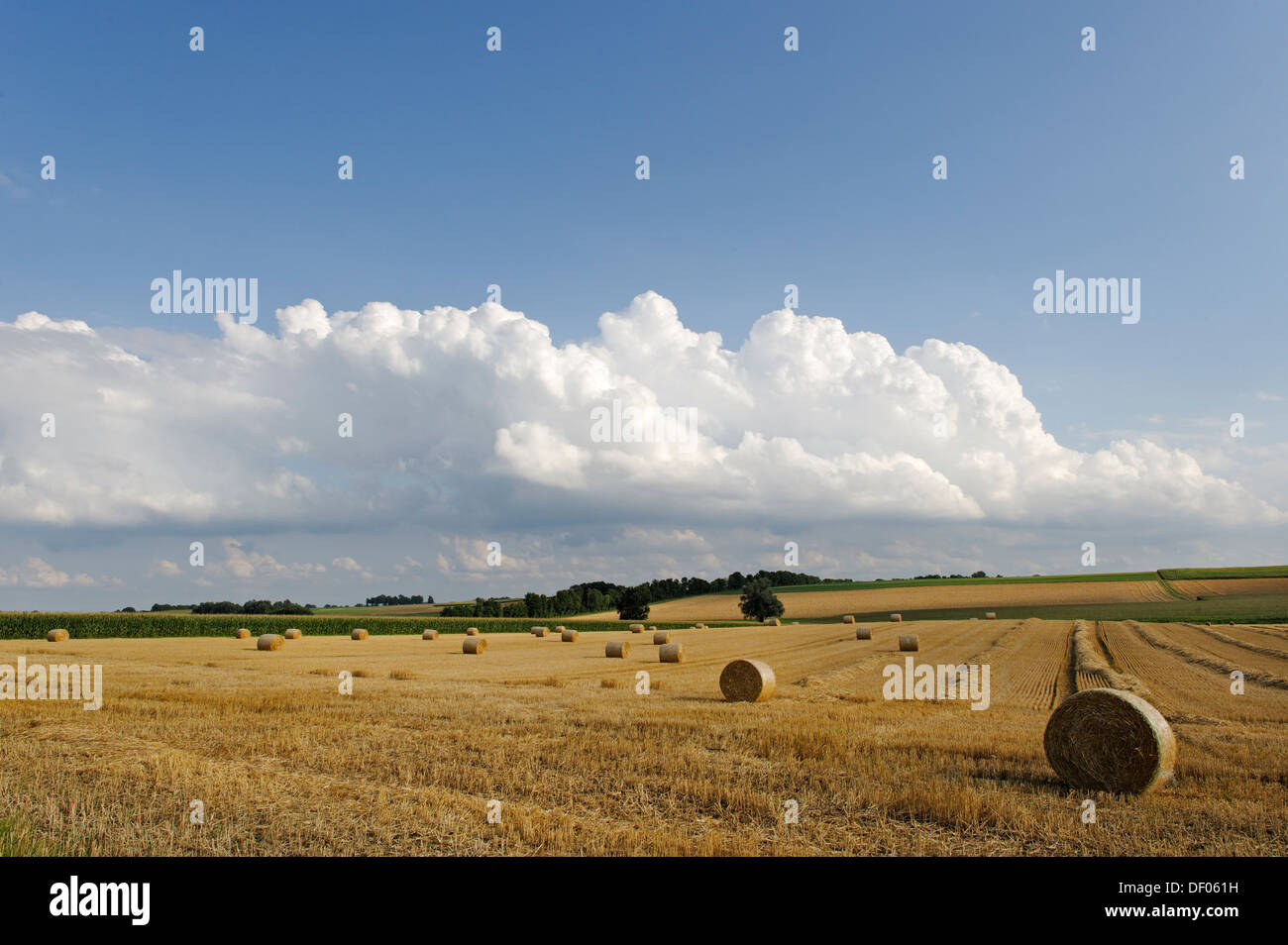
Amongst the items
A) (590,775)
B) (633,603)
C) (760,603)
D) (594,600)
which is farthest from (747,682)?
(594,600)

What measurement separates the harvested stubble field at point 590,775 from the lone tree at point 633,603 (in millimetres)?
78514

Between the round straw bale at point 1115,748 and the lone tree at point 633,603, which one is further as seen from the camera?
the lone tree at point 633,603

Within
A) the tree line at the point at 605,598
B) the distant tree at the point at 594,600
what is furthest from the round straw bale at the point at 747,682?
the distant tree at the point at 594,600

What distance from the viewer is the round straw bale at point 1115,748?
10.6 meters

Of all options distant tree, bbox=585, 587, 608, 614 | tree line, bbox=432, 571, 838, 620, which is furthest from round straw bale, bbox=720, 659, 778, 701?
distant tree, bbox=585, 587, 608, 614

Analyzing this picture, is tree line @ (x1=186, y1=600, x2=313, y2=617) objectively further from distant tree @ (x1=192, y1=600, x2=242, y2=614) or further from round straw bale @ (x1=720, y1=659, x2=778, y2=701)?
round straw bale @ (x1=720, y1=659, x2=778, y2=701)

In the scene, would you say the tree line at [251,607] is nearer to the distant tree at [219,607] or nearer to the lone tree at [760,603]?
the distant tree at [219,607]

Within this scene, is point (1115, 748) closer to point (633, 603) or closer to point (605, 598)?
point (633, 603)

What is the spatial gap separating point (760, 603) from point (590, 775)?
88.2 metres

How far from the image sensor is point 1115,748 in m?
10.8

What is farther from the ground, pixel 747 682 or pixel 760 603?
pixel 747 682

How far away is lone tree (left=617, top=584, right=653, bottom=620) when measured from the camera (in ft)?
324

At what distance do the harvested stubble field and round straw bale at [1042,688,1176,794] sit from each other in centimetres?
35
